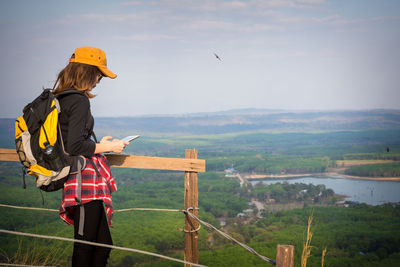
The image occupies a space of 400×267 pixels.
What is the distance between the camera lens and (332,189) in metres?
74.6

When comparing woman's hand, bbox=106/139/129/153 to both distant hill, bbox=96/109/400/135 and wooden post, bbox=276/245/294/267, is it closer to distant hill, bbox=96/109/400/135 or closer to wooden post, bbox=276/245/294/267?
wooden post, bbox=276/245/294/267

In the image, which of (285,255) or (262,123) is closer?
(285,255)

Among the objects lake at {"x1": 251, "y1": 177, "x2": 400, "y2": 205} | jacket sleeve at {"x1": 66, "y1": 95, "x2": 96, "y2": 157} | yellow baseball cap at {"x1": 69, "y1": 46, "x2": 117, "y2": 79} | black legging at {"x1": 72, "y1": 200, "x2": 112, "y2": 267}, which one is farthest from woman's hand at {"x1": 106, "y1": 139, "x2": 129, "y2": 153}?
lake at {"x1": 251, "y1": 177, "x2": 400, "y2": 205}

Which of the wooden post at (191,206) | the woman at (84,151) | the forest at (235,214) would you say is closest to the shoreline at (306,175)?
the forest at (235,214)

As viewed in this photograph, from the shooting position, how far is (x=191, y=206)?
9.86 feet

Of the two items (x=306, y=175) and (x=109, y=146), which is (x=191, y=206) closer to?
(x=109, y=146)

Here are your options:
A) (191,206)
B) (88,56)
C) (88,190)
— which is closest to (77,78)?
(88,56)

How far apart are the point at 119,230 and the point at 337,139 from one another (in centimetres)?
9774

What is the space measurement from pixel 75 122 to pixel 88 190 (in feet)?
1.38

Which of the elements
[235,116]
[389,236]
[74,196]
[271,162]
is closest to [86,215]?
[74,196]

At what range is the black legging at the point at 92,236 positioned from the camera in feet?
7.37

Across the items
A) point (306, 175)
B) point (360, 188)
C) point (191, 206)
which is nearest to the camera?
point (191, 206)

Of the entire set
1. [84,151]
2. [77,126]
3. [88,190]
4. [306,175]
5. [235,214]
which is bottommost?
[235,214]

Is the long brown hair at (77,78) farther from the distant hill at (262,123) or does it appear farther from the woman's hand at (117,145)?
the distant hill at (262,123)
